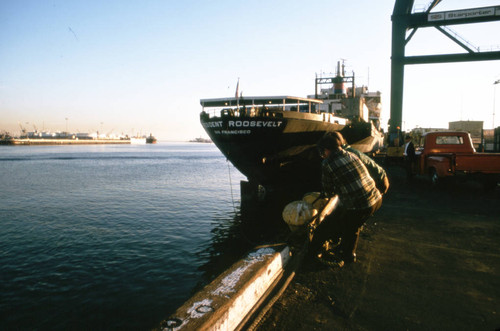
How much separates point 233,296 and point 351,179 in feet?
6.37

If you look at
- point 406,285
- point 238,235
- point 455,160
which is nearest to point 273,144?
point 238,235

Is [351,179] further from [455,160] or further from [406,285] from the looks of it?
[455,160]

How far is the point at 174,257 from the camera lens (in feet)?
21.5

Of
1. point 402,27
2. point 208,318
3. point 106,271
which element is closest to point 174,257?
point 106,271

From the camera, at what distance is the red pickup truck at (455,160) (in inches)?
358

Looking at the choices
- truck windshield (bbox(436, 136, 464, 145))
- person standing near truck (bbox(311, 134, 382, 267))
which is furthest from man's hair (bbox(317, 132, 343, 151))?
truck windshield (bbox(436, 136, 464, 145))

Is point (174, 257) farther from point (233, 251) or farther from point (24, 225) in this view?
point (24, 225)

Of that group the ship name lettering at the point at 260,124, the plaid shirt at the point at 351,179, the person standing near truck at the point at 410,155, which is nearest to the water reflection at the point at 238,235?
the plaid shirt at the point at 351,179

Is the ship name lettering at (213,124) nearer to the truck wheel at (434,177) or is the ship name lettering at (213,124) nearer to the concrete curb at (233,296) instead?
the concrete curb at (233,296)

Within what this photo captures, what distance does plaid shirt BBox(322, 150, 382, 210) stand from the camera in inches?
137

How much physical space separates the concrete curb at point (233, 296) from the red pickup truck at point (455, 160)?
859cm

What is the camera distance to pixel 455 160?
9375 mm

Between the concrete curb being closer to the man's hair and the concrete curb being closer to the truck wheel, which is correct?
the man's hair

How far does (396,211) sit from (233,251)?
13.3 ft
